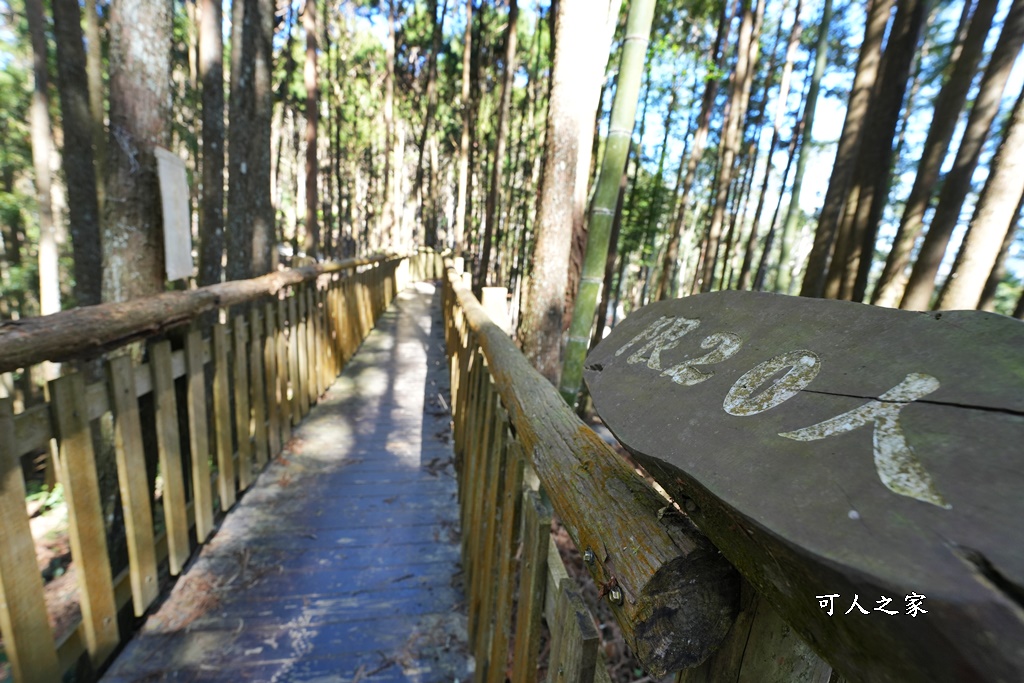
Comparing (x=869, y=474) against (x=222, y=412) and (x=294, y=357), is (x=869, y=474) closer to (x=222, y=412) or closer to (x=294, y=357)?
(x=222, y=412)

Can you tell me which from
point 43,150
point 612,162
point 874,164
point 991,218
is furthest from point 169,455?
point 43,150

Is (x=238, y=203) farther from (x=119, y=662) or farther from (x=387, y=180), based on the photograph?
(x=387, y=180)

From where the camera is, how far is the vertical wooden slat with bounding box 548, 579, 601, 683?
85 centimetres

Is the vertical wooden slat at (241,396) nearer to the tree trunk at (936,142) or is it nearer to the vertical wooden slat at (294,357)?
the vertical wooden slat at (294,357)

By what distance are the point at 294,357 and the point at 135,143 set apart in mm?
1818

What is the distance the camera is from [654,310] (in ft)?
3.43

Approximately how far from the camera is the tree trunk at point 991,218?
3977 mm

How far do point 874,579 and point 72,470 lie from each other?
→ 6.97ft

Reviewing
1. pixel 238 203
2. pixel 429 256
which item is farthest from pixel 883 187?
pixel 429 256

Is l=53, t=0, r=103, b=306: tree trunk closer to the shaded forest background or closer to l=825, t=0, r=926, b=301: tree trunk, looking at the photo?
the shaded forest background

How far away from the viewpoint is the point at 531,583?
1.13 meters

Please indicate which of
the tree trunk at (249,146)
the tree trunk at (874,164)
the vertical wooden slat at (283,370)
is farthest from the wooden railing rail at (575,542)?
the tree trunk at (874,164)

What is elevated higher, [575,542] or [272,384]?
[575,542]

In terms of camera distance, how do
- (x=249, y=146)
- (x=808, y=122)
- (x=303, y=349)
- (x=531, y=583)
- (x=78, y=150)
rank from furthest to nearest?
(x=808, y=122), (x=78, y=150), (x=249, y=146), (x=303, y=349), (x=531, y=583)
